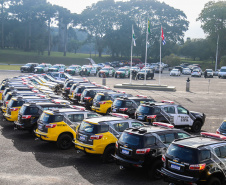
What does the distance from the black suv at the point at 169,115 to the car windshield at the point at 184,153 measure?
20.7 ft

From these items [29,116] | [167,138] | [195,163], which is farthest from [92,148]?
[29,116]

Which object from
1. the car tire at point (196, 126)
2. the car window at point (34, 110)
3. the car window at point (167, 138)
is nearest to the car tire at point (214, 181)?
the car window at point (167, 138)

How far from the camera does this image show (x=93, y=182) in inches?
395

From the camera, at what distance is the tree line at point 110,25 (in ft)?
323

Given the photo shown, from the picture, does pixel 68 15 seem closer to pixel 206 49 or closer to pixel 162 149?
pixel 206 49

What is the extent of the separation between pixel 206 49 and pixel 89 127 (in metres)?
92.2

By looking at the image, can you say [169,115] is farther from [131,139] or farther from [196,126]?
[131,139]

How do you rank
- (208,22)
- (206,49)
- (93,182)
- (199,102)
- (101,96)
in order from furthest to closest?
(206,49), (208,22), (199,102), (101,96), (93,182)

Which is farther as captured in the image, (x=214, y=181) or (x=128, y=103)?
(x=128, y=103)

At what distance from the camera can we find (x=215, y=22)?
8669cm

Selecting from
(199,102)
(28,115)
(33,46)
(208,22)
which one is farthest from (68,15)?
(28,115)

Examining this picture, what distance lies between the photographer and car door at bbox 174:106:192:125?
16.7 meters

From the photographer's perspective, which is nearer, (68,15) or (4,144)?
(4,144)

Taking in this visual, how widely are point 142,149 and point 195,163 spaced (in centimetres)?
191
